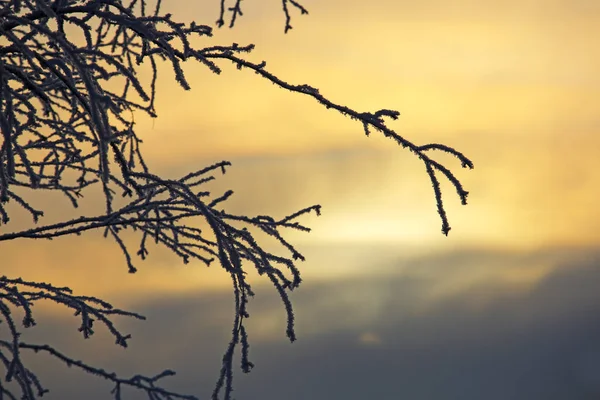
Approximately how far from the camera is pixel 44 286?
4.82 metres

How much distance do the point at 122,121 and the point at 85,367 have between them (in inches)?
58.4

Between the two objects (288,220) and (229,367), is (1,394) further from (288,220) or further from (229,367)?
(229,367)

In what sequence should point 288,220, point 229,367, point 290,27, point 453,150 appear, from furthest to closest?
point 290,27 < point 288,220 < point 453,150 < point 229,367

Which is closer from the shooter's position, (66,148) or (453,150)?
(453,150)

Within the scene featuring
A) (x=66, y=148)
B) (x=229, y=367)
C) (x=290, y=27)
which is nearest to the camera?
(x=229, y=367)

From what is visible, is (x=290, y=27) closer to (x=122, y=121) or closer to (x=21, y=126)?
(x=122, y=121)

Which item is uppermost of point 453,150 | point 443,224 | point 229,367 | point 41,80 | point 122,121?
point 41,80

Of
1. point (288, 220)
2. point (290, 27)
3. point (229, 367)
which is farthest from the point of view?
point (290, 27)

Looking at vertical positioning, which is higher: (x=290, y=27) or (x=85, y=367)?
(x=290, y=27)

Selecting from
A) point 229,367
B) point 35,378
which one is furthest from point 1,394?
point 229,367

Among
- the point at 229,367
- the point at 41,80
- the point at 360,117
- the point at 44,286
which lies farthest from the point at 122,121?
the point at 229,367

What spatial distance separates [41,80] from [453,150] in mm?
2654

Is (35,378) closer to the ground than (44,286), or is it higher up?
closer to the ground

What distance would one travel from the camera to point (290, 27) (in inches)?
199
